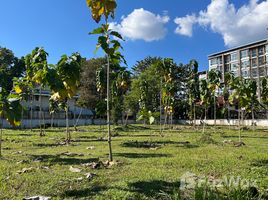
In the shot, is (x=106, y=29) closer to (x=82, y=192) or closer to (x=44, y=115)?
(x=82, y=192)

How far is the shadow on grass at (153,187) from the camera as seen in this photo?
7.67m

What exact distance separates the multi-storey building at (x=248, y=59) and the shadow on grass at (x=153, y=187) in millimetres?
73362

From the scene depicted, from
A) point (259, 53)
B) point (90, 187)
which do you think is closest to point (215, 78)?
point (90, 187)

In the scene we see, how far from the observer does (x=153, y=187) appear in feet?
27.0

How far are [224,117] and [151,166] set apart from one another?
207 ft

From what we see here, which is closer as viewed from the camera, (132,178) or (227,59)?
(132,178)

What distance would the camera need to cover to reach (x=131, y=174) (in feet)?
32.2

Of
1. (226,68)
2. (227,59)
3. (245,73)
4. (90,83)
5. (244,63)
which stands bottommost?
(90,83)

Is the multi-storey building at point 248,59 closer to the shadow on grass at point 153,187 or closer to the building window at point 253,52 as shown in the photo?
the building window at point 253,52

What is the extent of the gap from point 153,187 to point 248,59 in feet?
268

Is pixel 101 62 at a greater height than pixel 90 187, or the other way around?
pixel 101 62

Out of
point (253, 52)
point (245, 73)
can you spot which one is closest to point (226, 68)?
point (245, 73)

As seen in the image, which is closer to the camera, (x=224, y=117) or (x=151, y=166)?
(x=151, y=166)

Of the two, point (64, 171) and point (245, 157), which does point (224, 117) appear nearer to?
point (245, 157)
